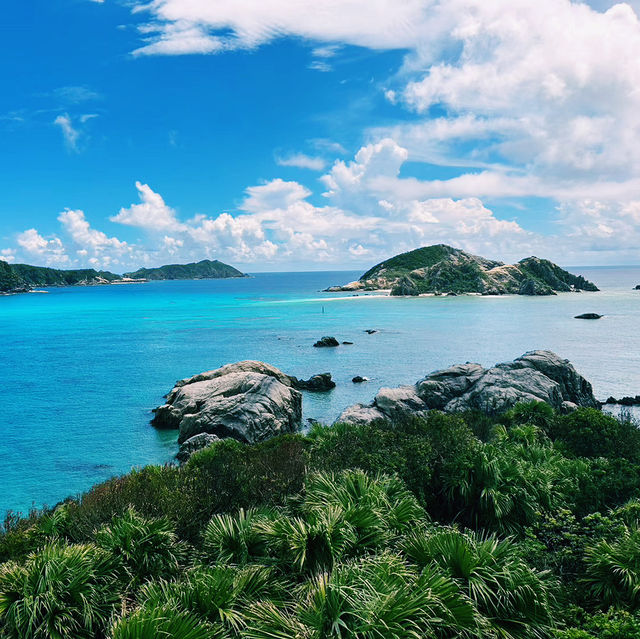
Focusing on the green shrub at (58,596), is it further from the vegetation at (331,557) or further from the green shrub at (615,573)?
the green shrub at (615,573)

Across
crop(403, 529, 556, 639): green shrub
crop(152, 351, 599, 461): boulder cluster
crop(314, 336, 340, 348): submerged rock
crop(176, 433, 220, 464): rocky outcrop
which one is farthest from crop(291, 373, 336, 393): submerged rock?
crop(403, 529, 556, 639): green shrub

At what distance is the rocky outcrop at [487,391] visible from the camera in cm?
3306

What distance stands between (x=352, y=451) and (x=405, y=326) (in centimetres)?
8047

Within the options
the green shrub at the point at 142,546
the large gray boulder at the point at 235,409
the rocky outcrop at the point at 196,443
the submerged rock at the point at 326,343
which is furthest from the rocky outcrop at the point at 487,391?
the submerged rock at the point at 326,343

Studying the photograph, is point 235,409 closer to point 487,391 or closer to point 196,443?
point 196,443

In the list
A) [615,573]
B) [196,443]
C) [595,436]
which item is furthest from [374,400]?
[615,573]

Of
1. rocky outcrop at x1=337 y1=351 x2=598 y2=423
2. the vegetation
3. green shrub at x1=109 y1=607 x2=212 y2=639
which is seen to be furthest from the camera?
rocky outcrop at x1=337 y1=351 x2=598 y2=423

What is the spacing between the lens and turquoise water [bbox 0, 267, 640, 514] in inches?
1297

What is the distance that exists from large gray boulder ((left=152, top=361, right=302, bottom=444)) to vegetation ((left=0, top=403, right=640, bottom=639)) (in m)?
15.9

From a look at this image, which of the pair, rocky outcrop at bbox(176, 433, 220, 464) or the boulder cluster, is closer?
rocky outcrop at bbox(176, 433, 220, 464)

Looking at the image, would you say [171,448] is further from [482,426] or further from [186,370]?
[186,370]

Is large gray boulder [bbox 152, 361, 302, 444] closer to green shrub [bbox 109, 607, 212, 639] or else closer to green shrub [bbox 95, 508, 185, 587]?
green shrub [bbox 95, 508, 185, 587]

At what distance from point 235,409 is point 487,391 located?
1882cm

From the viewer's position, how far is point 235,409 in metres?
33.8
